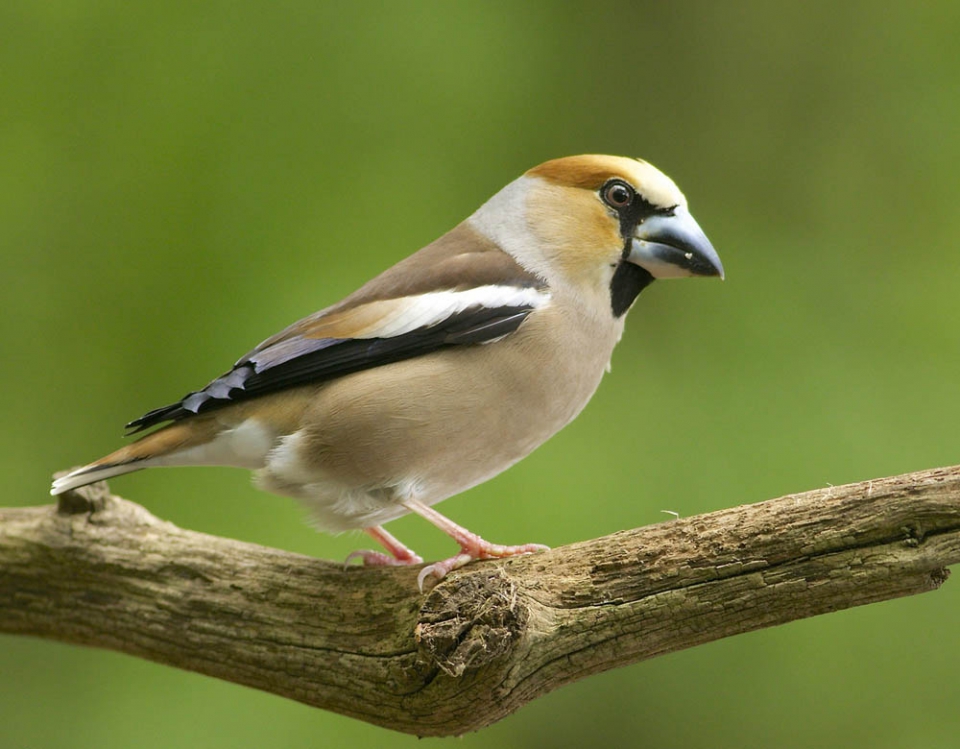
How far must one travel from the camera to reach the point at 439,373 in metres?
2.30

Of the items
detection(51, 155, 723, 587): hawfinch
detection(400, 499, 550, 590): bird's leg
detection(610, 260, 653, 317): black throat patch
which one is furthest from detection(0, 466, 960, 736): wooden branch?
detection(610, 260, 653, 317): black throat patch

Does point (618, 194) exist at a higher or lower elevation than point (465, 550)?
higher

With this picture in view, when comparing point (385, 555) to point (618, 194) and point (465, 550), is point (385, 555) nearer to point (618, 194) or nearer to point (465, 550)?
point (465, 550)

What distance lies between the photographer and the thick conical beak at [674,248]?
94.2 inches

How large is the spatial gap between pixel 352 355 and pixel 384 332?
0.09 metres

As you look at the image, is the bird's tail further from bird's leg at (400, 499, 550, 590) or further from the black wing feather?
bird's leg at (400, 499, 550, 590)

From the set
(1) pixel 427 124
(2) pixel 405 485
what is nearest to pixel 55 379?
(1) pixel 427 124

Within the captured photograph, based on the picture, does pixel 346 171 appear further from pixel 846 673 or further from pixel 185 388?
pixel 846 673

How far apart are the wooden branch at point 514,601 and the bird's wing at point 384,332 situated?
19.0 inches

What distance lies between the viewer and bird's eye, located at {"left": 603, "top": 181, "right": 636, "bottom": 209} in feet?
8.10

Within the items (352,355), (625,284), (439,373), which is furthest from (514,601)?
Result: (625,284)

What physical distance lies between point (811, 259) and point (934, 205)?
471mm

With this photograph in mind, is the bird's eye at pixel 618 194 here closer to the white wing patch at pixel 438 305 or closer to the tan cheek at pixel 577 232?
the tan cheek at pixel 577 232

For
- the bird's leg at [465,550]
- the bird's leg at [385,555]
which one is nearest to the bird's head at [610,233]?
the bird's leg at [465,550]
